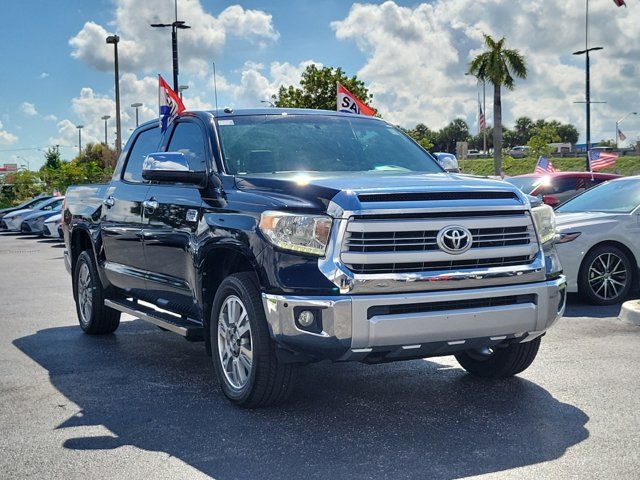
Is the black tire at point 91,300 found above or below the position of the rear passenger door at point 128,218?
below

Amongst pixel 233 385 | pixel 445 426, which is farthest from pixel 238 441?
pixel 445 426

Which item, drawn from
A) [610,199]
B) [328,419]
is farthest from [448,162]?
[610,199]

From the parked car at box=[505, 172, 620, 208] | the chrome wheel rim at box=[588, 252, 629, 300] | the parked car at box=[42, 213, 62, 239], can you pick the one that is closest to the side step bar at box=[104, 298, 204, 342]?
the chrome wheel rim at box=[588, 252, 629, 300]

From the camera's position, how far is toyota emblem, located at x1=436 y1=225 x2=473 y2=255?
5270 millimetres

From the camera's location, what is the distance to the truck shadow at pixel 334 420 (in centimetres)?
469

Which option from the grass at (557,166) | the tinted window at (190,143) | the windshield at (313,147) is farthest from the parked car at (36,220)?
the grass at (557,166)

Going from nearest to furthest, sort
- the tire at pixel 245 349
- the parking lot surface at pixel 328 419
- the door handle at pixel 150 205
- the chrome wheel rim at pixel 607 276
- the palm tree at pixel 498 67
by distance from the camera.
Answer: the parking lot surface at pixel 328 419
the tire at pixel 245 349
the door handle at pixel 150 205
the chrome wheel rim at pixel 607 276
the palm tree at pixel 498 67

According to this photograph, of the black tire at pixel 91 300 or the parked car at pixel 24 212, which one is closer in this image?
the black tire at pixel 91 300

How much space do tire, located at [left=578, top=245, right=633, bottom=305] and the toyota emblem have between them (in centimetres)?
548

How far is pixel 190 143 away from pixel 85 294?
276 cm

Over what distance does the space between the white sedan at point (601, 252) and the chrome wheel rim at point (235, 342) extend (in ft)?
17.7

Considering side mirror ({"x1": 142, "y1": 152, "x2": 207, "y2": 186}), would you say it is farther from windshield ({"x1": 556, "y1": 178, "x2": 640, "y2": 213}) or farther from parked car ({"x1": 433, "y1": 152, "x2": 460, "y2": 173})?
windshield ({"x1": 556, "y1": 178, "x2": 640, "y2": 213})

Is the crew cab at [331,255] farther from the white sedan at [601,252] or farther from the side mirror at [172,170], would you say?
the white sedan at [601,252]

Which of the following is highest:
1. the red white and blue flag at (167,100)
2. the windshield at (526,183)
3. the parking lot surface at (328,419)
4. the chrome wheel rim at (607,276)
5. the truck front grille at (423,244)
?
the red white and blue flag at (167,100)
